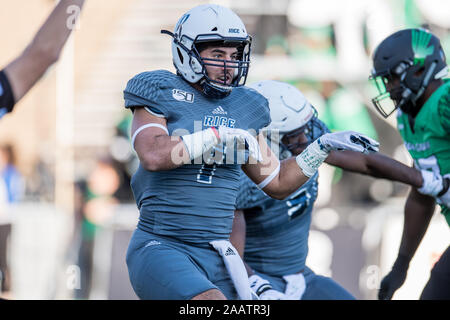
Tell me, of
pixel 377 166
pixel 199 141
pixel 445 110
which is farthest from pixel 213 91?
pixel 445 110

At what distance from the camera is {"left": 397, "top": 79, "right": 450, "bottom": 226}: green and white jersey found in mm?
4617

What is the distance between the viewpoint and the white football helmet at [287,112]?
14.5 ft

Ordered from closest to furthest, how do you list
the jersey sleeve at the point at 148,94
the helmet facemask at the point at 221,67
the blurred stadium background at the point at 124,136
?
the jersey sleeve at the point at 148,94 < the helmet facemask at the point at 221,67 < the blurred stadium background at the point at 124,136

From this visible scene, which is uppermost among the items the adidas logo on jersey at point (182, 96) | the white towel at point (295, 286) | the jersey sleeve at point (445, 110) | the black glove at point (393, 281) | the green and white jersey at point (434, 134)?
the adidas logo on jersey at point (182, 96)

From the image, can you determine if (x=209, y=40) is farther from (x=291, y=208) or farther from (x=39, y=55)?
(x=291, y=208)

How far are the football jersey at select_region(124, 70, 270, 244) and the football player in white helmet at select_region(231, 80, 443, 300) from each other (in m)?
0.77

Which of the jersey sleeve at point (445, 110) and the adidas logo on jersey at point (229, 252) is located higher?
the jersey sleeve at point (445, 110)

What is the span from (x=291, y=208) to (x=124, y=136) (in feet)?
14.1

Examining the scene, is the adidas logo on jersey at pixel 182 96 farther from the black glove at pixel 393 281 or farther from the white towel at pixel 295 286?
the black glove at pixel 393 281

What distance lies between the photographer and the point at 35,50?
2727mm

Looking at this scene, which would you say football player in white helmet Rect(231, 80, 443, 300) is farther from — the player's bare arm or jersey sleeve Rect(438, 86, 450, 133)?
the player's bare arm

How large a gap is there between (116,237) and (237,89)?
345 centimetres

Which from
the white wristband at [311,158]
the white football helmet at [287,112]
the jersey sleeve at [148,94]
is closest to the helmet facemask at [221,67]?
the jersey sleeve at [148,94]
